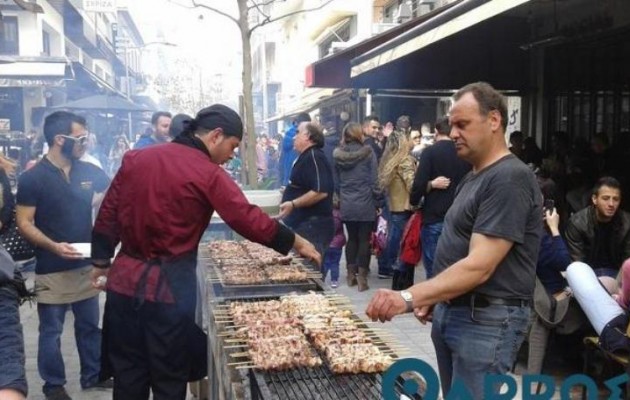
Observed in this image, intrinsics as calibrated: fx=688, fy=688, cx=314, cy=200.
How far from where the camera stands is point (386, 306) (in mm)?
2855

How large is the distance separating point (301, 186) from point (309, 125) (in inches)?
25.9

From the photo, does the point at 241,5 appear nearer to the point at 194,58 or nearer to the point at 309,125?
the point at 309,125

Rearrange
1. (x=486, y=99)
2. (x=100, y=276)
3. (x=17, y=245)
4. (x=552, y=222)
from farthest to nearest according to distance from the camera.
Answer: (x=17, y=245) → (x=552, y=222) → (x=100, y=276) → (x=486, y=99)

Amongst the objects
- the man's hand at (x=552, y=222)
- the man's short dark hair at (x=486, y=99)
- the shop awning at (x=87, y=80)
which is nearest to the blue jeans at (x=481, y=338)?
the man's short dark hair at (x=486, y=99)

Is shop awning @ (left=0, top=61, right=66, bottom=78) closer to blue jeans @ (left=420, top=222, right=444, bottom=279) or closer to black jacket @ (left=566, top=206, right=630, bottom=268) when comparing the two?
blue jeans @ (left=420, top=222, right=444, bottom=279)

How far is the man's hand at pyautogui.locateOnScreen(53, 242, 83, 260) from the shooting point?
503 cm

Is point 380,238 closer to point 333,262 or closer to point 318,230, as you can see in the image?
point 333,262

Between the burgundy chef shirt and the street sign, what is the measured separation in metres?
17.8

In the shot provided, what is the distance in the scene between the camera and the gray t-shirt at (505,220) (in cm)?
286

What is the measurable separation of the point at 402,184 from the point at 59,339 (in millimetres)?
4905

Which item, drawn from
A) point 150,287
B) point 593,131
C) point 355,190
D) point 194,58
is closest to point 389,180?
point 355,190

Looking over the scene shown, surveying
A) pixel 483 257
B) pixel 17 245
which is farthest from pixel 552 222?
pixel 17 245

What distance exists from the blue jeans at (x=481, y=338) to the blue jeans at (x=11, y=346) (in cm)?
191

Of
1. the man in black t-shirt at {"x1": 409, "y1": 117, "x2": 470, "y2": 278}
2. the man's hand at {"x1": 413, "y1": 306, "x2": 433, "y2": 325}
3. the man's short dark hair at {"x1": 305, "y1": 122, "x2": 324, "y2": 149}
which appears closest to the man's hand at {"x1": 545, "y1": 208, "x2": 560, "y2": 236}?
the man's hand at {"x1": 413, "y1": 306, "x2": 433, "y2": 325}
